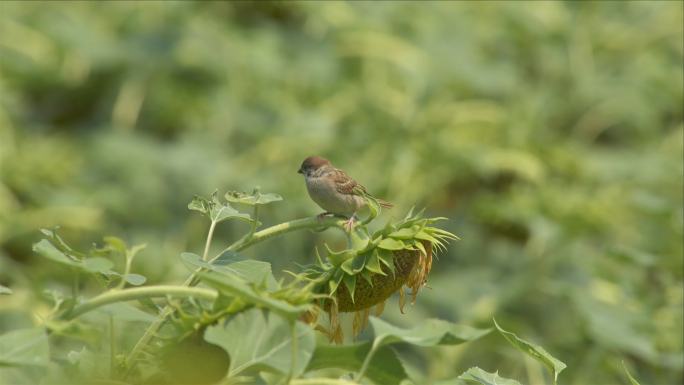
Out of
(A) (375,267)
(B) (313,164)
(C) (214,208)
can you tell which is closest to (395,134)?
(B) (313,164)

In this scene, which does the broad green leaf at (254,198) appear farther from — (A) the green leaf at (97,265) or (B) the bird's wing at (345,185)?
(B) the bird's wing at (345,185)

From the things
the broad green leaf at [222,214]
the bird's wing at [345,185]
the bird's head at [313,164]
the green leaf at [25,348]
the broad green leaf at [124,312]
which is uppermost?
the broad green leaf at [222,214]

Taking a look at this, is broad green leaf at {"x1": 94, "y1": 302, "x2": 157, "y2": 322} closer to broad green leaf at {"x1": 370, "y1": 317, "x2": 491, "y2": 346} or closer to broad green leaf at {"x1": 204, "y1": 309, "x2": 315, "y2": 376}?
broad green leaf at {"x1": 204, "y1": 309, "x2": 315, "y2": 376}

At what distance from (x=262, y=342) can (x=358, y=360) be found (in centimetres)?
10

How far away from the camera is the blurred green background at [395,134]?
163 inches

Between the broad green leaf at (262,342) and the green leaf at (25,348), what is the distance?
0.51ft

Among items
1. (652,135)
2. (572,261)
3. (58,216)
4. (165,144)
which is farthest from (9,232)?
(652,135)

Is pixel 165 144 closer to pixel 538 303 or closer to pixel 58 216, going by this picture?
pixel 58 216

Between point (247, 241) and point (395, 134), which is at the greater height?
point (247, 241)

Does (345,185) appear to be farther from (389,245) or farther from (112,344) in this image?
(112,344)

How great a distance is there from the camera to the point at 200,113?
17.3ft

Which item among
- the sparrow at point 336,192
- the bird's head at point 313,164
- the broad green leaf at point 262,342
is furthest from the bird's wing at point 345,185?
the broad green leaf at point 262,342

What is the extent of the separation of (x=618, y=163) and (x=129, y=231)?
227 cm

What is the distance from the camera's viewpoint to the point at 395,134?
491 cm
